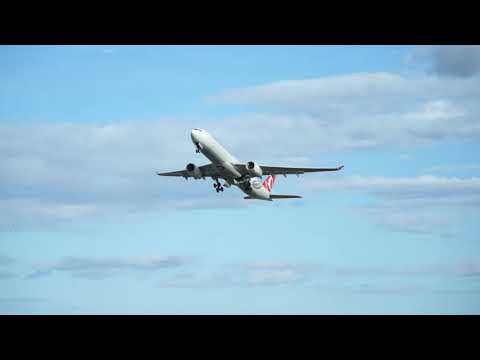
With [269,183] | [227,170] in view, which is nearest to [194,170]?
[227,170]

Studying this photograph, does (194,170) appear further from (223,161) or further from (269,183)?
(269,183)

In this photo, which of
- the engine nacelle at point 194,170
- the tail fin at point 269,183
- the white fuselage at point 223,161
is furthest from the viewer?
the tail fin at point 269,183

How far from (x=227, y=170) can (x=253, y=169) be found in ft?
9.08

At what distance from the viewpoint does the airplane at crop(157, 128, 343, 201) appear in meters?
91.3

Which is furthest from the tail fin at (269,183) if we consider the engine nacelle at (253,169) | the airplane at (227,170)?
the engine nacelle at (253,169)

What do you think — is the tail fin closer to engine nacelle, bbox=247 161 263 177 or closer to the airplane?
the airplane

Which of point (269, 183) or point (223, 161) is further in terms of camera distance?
point (269, 183)

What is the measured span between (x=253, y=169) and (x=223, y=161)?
151 inches

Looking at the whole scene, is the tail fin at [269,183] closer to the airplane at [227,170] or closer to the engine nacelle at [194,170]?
the airplane at [227,170]

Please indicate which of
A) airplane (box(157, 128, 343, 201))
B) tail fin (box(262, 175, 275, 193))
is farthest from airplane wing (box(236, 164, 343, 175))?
tail fin (box(262, 175, 275, 193))

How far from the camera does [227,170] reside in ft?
314

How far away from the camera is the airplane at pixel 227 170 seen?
9131 centimetres
